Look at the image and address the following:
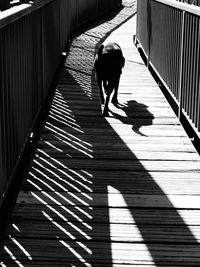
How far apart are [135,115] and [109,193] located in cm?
280

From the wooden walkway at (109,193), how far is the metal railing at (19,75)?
30cm

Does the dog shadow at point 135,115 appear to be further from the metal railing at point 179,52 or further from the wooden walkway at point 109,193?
the metal railing at point 179,52

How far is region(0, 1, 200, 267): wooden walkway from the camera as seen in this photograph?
11.9ft

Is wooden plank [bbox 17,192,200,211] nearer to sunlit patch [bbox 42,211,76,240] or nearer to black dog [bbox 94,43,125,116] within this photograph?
sunlit patch [bbox 42,211,76,240]

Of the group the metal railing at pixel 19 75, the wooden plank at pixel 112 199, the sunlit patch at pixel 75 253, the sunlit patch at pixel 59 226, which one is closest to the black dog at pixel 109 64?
the metal railing at pixel 19 75

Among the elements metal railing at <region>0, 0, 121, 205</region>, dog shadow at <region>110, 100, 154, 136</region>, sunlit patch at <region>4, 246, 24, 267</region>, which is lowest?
dog shadow at <region>110, 100, 154, 136</region>

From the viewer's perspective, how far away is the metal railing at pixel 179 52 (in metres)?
5.69

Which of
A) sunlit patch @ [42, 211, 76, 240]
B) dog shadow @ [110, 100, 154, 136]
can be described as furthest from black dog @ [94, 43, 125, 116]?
sunlit patch @ [42, 211, 76, 240]

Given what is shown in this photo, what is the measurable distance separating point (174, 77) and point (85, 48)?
645 centimetres

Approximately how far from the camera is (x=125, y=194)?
460cm

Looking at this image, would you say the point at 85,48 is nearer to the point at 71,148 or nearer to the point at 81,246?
the point at 71,148

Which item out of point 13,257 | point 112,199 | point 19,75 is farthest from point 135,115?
point 13,257

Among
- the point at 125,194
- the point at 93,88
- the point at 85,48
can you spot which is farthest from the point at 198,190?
the point at 85,48

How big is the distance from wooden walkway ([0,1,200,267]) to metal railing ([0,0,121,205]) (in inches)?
11.7
